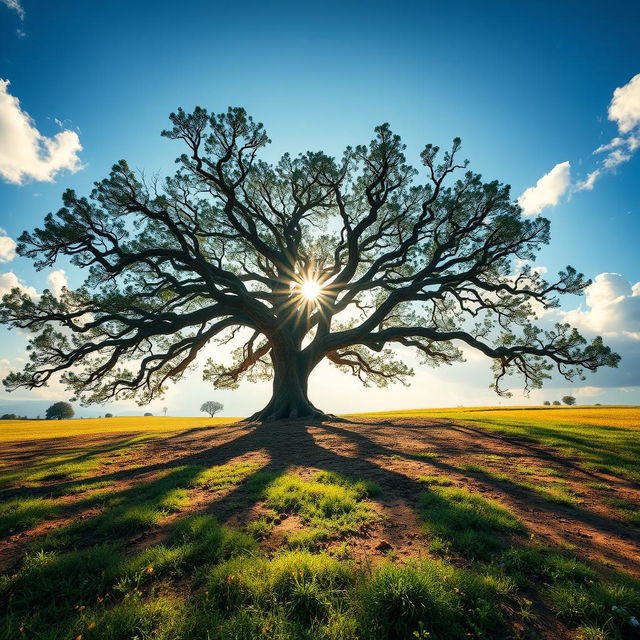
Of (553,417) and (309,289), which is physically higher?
(309,289)

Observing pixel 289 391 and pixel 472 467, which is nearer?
pixel 472 467

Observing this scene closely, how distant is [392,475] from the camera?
704 cm

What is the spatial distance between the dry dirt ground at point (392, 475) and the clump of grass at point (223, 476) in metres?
0.29

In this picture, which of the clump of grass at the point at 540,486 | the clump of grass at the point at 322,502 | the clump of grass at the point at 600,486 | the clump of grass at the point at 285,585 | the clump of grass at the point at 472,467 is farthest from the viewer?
the clump of grass at the point at 472,467

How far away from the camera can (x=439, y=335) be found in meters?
18.7

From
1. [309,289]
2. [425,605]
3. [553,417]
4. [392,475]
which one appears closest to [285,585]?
[425,605]

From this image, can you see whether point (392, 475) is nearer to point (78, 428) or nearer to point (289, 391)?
point (289, 391)

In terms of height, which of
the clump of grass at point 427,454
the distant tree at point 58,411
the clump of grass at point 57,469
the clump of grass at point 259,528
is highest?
the distant tree at point 58,411

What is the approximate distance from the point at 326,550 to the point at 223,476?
4.09m

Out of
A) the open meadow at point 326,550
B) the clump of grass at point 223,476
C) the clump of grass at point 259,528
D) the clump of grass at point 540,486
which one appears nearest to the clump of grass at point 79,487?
the open meadow at point 326,550

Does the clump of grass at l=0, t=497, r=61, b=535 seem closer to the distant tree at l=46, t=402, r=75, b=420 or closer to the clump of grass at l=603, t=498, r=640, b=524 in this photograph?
the clump of grass at l=603, t=498, r=640, b=524

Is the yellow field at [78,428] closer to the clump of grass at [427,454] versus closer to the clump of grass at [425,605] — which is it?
the clump of grass at [427,454]

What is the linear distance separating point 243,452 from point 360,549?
22.1 feet

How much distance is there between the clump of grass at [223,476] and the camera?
6.71m
